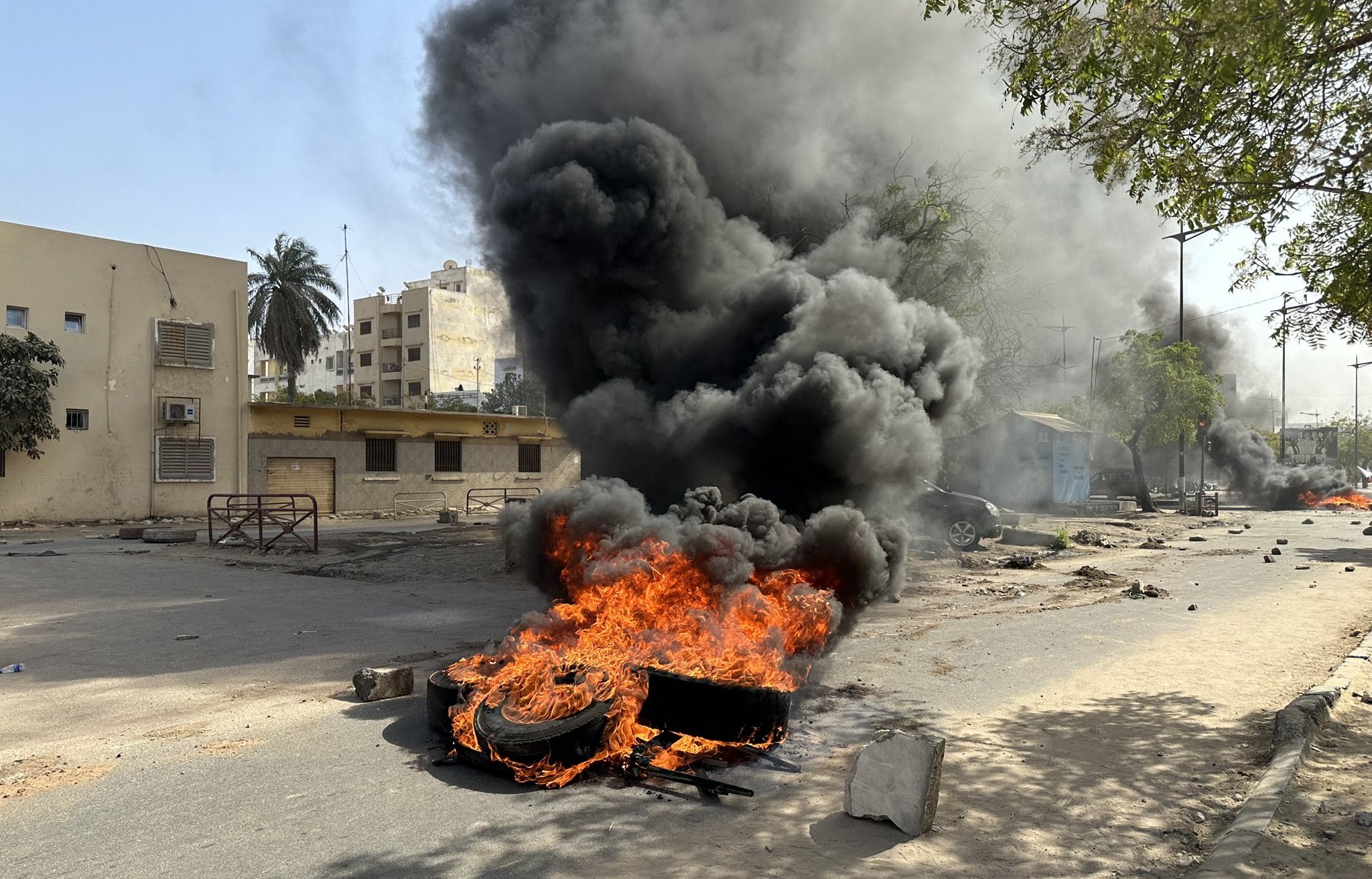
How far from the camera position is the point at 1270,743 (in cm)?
573

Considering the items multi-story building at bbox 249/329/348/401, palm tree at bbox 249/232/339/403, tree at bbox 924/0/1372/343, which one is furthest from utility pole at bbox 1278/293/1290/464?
multi-story building at bbox 249/329/348/401

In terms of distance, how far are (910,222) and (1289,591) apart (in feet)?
25.7

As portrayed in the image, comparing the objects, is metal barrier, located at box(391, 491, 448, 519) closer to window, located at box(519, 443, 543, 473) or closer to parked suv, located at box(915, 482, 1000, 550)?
window, located at box(519, 443, 543, 473)

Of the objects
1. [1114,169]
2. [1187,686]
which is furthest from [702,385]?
[1187,686]

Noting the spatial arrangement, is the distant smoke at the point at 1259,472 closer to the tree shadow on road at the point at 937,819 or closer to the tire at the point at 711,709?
the tree shadow on road at the point at 937,819

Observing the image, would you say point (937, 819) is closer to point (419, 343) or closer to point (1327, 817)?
point (1327, 817)

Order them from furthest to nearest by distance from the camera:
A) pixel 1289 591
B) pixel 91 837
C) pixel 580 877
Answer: pixel 1289 591, pixel 91 837, pixel 580 877

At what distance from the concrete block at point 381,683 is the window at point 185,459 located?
74.3 ft

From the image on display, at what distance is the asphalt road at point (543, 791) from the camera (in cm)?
405

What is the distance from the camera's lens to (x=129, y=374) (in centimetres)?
2528

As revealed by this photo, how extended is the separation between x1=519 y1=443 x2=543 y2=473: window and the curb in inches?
1112

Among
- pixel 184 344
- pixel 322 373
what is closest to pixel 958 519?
pixel 184 344

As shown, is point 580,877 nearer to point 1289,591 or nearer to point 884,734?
point 884,734

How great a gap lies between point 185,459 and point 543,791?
2532cm
